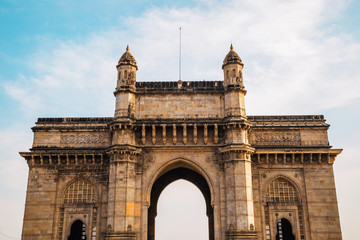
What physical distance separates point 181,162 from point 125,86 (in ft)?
22.0

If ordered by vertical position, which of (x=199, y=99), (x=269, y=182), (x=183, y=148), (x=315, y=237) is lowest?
(x=315, y=237)

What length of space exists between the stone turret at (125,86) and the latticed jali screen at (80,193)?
556 centimetres

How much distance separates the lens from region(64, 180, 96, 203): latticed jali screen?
26000mm

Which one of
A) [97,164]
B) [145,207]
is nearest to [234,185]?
[145,207]

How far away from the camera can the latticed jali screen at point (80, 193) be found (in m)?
26.0

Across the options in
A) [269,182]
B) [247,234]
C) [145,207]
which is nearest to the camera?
[247,234]

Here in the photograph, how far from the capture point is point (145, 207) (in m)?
A: 24.4

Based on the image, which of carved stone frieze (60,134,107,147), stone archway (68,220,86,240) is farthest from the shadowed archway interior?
carved stone frieze (60,134,107,147)

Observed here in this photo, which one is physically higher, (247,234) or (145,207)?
(145,207)

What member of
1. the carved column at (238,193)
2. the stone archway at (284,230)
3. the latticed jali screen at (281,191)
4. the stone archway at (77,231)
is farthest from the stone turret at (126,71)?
the stone archway at (284,230)

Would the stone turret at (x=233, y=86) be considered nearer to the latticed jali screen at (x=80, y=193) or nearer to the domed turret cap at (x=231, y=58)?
the domed turret cap at (x=231, y=58)

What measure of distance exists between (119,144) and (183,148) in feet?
14.5

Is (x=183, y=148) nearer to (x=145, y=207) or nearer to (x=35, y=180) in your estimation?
(x=145, y=207)

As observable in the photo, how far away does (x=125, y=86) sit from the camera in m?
26.3
